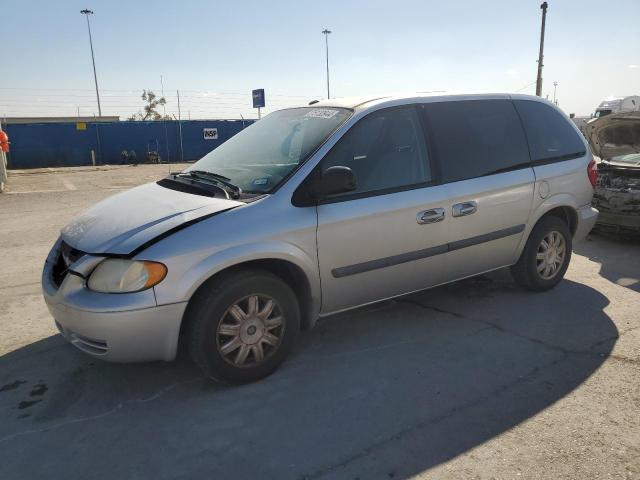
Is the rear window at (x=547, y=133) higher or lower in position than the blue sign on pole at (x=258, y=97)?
lower

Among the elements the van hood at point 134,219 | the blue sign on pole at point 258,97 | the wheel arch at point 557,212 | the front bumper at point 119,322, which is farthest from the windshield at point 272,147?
the blue sign on pole at point 258,97

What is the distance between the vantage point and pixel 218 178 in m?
3.70

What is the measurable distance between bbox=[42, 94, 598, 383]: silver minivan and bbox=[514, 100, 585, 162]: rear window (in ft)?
0.06

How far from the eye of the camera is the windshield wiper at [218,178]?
334 cm

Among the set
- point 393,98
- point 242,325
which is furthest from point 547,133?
point 242,325

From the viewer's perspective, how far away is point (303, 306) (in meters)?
3.50

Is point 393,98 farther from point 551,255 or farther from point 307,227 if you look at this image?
point 551,255

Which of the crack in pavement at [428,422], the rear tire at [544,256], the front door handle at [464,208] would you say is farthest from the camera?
the rear tire at [544,256]

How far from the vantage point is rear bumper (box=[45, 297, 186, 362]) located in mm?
2838

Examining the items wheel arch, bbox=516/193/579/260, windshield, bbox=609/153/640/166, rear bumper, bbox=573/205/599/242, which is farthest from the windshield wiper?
windshield, bbox=609/153/640/166

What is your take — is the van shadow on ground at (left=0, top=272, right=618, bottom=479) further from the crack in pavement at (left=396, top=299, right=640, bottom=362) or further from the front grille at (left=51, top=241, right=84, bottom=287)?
the front grille at (left=51, top=241, right=84, bottom=287)

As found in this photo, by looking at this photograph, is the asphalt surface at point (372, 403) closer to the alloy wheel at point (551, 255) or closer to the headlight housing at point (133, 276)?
the alloy wheel at point (551, 255)

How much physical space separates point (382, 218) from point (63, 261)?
2.06 metres

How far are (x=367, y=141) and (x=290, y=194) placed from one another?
734mm
